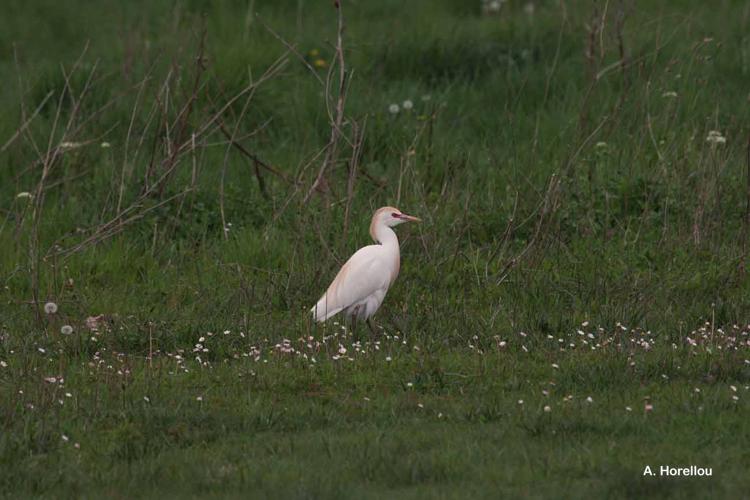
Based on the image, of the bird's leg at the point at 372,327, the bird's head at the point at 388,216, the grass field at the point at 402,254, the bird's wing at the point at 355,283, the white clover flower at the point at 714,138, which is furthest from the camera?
the white clover flower at the point at 714,138

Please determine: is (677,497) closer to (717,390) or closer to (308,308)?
(717,390)

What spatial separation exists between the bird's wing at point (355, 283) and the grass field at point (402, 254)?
22 cm

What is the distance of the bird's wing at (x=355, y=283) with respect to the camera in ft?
26.4

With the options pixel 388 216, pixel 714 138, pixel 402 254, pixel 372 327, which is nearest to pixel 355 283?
pixel 372 327

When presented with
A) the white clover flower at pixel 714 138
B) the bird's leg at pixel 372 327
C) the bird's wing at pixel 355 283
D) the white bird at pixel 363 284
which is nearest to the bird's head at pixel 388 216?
the white bird at pixel 363 284

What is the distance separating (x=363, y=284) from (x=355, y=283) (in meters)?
0.06

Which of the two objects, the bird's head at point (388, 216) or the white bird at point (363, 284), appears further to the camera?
the bird's head at point (388, 216)

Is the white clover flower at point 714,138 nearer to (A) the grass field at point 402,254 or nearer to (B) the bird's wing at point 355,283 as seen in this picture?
(A) the grass field at point 402,254

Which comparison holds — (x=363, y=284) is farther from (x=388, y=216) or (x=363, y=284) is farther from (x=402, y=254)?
(x=402, y=254)

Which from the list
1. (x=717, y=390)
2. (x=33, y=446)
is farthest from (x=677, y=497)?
(x=33, y=446)

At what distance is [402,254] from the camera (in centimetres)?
950

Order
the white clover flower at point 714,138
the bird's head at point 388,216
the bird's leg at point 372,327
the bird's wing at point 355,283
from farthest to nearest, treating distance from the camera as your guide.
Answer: the white clover flower at point 714,138
the bird's head at point 388,216
the bird's wing at point 355,283
the bird's leg at point 372,327

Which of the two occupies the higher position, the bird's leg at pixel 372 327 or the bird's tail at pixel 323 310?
the bird's tail at pixel 323 310

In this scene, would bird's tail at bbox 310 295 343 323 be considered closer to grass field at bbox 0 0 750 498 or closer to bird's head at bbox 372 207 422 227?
grass field at bbox 0 0 750 498
